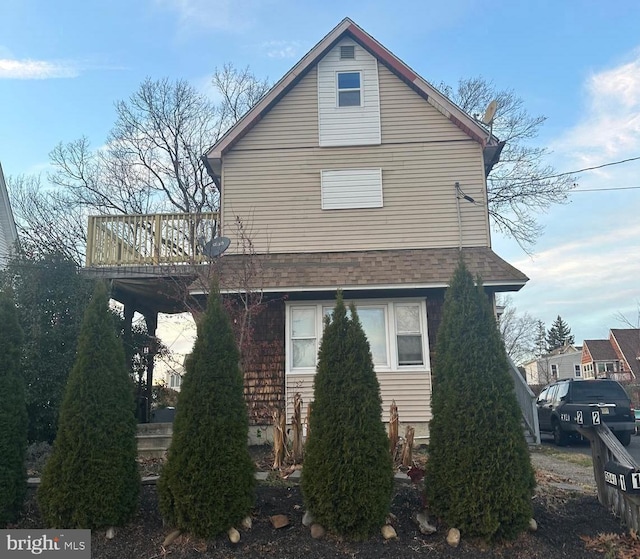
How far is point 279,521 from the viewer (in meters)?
5.00

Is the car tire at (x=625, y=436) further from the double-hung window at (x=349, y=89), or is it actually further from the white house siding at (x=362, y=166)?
the double-hung window at (x=349, y=89)

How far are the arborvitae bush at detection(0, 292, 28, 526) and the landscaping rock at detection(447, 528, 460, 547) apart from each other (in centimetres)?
424

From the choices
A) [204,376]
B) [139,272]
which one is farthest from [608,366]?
[204,376]

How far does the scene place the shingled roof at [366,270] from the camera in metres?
9.64

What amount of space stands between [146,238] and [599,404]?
11.1 metres

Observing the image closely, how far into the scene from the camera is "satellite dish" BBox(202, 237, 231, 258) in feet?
33.9

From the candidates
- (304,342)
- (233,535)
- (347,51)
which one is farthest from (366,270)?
(233,535)

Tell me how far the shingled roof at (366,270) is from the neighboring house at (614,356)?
36837mm

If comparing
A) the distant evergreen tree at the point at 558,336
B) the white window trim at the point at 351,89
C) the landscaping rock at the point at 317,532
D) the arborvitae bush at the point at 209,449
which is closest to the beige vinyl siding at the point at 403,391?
the arborvitae bush at the point at 209,449

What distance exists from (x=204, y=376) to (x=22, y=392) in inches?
86.4

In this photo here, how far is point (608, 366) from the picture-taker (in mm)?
48406

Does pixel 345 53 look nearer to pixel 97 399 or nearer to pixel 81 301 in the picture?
pixel 81 301

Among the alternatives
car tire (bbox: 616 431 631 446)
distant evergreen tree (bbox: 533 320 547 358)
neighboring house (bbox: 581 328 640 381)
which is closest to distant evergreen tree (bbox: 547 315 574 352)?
distant evergreen tree (bbox: 533 320 547 358)

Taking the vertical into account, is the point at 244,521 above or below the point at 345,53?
below
